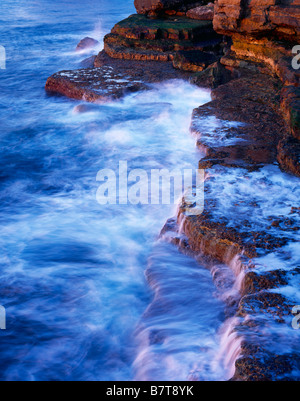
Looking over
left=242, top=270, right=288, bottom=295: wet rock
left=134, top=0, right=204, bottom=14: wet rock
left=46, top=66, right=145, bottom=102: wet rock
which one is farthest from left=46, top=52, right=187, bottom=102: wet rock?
left=242, top=270, right=288, bottom=295: wet rock

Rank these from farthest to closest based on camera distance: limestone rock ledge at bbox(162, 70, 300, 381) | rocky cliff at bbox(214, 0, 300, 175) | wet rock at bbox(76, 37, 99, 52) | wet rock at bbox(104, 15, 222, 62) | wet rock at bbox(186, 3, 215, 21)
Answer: wet rock at bbox(76, 37, 99, 52) < wet rock at bbox(186, 3, 215, 21) < wet rock at bbox(104, 15, 222, 62) < rocky cliff at bbox(214, 0, 300, 175) < limestone rock ledge at bbox(162, 70, 300, 381)

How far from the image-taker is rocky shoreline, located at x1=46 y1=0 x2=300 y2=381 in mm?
2631

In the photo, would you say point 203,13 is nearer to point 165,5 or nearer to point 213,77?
point 165,5

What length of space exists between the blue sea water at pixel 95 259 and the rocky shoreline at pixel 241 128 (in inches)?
13.2

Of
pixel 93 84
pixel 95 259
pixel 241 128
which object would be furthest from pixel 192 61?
pixel 95 259

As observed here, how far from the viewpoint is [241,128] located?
5234 mm

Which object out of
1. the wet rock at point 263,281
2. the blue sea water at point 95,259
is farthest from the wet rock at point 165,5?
the wet rock at point 263,281

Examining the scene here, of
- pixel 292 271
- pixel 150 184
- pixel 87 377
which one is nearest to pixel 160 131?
pixel 150 184

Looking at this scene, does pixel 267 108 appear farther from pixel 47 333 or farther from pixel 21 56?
pixel 21 56

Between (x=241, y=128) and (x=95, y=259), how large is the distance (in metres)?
2.75

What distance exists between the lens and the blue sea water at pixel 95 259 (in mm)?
2848

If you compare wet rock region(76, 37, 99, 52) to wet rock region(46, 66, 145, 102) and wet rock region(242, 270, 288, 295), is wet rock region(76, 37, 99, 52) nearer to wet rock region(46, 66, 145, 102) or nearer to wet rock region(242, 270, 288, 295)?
wet rock region(46, 66, 145, 102)

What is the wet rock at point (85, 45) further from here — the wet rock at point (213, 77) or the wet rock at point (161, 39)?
the wet rock at point (213, 77)

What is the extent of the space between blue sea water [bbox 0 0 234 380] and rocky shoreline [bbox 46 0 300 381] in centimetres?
33
